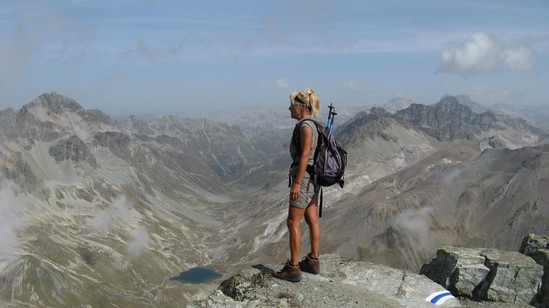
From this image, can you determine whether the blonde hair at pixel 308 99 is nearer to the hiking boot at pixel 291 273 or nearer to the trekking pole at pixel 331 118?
the trekking pole at pixel 331 118

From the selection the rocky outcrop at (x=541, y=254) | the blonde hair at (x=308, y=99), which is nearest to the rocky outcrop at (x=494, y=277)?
the rocky outcrop at (x=541, y=254)

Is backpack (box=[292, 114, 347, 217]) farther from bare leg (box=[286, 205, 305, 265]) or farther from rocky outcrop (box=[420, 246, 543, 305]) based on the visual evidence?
rocky outcrop (box=[420, 246, 543, 305])

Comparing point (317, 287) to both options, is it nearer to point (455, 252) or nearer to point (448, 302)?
point (448, 302)

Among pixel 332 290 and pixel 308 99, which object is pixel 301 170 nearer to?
pixel 308 99

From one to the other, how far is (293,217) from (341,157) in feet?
9.00

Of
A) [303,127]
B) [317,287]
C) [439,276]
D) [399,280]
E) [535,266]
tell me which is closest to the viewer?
[303,127]

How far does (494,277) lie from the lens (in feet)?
65.1

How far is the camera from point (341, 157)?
56.0 feet

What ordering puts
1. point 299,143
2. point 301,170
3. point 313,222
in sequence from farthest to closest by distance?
1. point 313,222
2. point 299,143
3. point 301,170

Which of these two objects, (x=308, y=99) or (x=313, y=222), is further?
(x=313, y=222)

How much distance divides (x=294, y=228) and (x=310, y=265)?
6.37 feet

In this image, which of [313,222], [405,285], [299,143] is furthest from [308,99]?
[405,285]

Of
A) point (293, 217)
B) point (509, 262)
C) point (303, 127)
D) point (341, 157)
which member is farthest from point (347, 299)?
point (509, 262)

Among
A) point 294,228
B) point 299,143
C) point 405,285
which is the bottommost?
point 405,285
